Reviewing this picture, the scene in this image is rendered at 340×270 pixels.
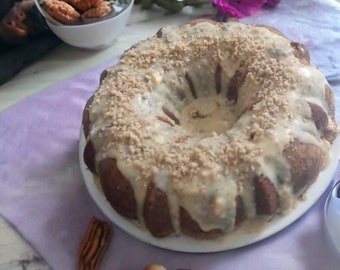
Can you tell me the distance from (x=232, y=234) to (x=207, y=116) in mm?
279

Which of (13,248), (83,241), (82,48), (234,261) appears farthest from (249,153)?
(82,48)

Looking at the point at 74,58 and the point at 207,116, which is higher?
the point at 207,116

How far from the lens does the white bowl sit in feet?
4.50

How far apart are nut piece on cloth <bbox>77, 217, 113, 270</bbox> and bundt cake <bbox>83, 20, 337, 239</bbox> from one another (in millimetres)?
63

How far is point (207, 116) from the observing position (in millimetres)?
1094

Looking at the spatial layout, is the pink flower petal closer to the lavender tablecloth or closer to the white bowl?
the lavender tablecloth

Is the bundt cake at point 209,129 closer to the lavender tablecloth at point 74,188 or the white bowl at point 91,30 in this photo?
the lavender tablecloth at point 74,188

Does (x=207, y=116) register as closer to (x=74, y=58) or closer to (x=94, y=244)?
(x=94, y=244)

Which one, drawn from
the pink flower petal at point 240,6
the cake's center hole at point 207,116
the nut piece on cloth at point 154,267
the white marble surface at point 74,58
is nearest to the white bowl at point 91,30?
the white marble surface at point 74,58

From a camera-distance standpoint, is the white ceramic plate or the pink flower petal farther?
the pink flower petal

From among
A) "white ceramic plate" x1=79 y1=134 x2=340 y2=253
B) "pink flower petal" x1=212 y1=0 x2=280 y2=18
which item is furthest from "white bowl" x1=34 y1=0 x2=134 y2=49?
"white ceramic plate" x1=79 y1=134 x2=340 y2=253

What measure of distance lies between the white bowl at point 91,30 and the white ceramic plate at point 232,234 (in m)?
0.56

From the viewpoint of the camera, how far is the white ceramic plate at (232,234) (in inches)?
35.7

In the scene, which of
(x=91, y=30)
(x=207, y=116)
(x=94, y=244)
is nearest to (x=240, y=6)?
(x=91, y=30)
